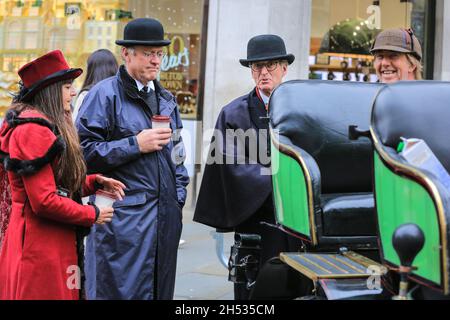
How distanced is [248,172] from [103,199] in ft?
3.79

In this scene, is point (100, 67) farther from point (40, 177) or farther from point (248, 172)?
point (40, 177)

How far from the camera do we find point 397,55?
500 cm

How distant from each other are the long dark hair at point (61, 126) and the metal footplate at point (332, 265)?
1.17m

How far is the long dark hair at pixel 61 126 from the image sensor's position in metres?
3.80

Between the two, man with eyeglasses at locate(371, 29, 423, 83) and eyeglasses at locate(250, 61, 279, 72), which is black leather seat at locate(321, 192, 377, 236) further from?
eyeglasses at locate(250, 61, 279, 72)

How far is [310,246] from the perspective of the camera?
13.7ft

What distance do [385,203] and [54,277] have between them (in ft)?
5.56

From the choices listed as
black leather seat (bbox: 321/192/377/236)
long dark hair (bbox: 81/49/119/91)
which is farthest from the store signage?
black leather seat (bbox: 321/192/377/236)

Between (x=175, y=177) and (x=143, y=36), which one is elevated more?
(x=143, y=36)

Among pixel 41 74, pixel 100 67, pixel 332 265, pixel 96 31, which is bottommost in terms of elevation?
pixel 332 265

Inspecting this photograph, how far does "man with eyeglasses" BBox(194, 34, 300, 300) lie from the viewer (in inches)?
189

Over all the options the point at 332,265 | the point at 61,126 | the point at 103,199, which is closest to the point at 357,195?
the point at 332,265
